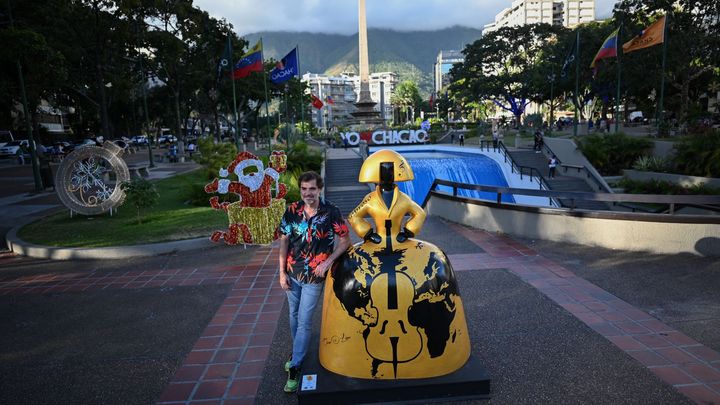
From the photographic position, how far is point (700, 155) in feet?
56.8

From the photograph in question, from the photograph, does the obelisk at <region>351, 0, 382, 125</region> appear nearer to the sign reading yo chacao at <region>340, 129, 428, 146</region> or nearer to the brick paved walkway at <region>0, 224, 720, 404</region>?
the sign reading yo chacao at <region>340, 129, 428, 146</region>

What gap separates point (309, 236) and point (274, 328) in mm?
2027

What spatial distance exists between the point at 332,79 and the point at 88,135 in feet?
447

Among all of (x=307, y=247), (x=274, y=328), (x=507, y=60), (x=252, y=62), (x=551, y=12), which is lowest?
(x=274, y=328)

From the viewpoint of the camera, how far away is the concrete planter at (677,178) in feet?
53.1

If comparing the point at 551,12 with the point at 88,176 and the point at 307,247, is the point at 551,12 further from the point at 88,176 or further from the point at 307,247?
the point at 307,247

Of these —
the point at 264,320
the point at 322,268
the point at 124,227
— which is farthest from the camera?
the point at 124,227

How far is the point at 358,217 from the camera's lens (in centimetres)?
385

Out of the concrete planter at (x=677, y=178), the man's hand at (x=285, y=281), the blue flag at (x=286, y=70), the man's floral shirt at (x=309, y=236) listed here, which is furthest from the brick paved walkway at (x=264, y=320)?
the blue flag at (x=286, y=70)

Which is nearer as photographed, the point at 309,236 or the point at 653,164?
the point at 309,236

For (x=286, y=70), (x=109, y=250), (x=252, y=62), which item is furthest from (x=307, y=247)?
(x=286, y=70)

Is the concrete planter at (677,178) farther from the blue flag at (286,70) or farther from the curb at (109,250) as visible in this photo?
the curb at (109,250)

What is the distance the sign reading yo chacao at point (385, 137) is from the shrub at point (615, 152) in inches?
810

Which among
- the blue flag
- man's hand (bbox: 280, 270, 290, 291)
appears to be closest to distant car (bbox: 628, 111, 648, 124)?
the blue flag
